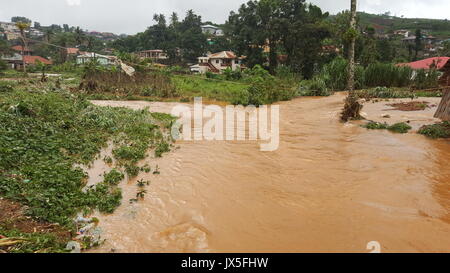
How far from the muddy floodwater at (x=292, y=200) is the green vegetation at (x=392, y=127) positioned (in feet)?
2.26

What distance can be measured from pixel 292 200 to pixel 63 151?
4605 millimetres

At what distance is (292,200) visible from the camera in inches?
199

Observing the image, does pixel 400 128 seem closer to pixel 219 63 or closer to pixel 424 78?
pixel 424 78

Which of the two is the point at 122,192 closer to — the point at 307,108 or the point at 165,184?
the point at 165,184

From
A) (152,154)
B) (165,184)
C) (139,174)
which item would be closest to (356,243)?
(165,184)

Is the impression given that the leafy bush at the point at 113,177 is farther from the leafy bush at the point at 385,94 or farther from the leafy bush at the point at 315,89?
the leafy bush at the point at 315,89

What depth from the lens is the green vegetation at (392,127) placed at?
30.0ft

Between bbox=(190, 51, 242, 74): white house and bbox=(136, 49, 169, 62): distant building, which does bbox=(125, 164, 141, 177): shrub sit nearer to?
bbox=(190, 51, 242, 74): white house

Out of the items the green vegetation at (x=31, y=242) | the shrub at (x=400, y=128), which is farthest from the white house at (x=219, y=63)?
the green vegetation at (x=31, y=242)

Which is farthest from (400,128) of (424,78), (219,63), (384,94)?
(219,63)

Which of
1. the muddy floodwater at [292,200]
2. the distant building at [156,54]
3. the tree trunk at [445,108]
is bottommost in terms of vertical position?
the muddy floodwater at [292,200]

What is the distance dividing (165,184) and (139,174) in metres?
0.64

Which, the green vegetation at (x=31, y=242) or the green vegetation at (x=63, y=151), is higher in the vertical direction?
the green vegetation at (x=63, y=151)
